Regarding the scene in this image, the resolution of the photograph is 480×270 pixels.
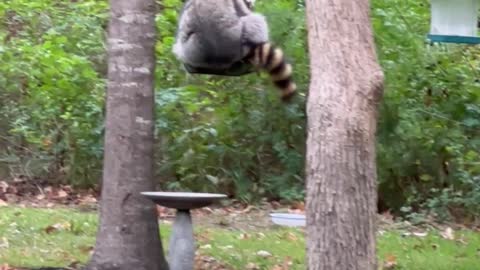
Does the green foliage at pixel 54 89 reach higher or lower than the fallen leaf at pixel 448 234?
higher

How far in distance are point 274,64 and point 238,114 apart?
4418mm

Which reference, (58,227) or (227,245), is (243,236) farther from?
(58,227)

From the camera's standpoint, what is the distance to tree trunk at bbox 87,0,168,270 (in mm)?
6938

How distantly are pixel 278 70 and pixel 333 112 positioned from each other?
92 cm

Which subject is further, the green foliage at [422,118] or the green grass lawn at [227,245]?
the green foliage at [422,118]

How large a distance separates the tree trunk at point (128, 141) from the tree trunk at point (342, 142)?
1485 millimetres

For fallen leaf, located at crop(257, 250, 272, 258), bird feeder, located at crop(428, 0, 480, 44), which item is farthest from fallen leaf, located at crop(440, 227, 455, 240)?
bird feeder, located at crop(428, 0, 480, 44)

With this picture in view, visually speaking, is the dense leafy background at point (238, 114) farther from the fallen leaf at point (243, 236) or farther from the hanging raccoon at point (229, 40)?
the hanging raccoon at point (229, 40)

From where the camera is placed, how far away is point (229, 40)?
6512 mm

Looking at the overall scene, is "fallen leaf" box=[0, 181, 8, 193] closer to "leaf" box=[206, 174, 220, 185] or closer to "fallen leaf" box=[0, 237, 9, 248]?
"leaf" box=[206, 174, 220, 185]

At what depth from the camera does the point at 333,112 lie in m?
5.78

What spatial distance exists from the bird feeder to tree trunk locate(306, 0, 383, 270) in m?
2.15

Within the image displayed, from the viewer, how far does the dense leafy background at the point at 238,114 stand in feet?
34.0

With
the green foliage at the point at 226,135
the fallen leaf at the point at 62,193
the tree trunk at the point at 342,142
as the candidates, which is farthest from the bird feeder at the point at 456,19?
the fallen leaf at the point at 62,193
